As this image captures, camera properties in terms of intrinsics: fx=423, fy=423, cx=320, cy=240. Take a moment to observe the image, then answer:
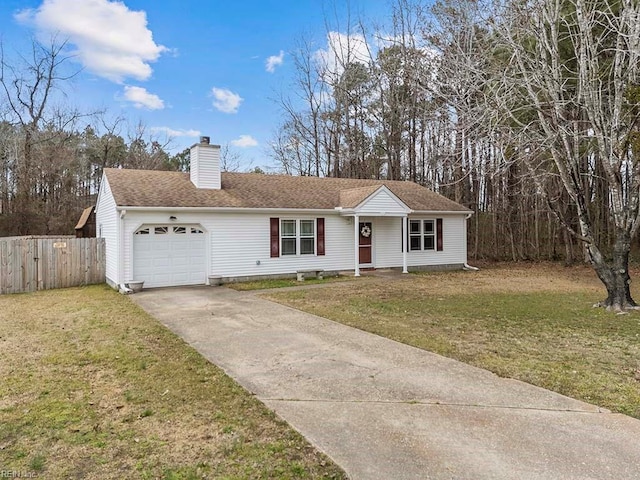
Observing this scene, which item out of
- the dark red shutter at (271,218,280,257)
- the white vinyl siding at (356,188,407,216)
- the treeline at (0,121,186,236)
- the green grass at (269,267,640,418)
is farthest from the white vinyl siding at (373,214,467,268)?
the treeline at (0,121,186,236)

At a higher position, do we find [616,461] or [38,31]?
[38,31]

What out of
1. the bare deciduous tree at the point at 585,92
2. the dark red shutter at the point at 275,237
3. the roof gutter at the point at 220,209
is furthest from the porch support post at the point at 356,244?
the bare deciduous tree at the point at 585,92

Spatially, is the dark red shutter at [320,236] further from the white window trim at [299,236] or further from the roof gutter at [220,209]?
the roof gutter at [220,209]

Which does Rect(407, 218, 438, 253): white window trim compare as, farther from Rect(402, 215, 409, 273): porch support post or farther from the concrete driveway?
the concrete driveway

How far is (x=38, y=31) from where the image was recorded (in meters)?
22.4

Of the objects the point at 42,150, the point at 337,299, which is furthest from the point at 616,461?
the point at 42,150

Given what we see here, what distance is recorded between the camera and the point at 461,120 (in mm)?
9078

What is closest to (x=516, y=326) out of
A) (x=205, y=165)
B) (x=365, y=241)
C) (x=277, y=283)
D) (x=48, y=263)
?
(x=277, y=283)

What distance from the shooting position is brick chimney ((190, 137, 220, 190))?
558 inches

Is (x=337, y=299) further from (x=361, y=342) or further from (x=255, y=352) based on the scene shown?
(x=255, y=352)

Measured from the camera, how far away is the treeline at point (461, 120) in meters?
8.39

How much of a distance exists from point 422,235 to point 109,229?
11386 millimetres

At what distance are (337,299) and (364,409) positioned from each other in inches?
250

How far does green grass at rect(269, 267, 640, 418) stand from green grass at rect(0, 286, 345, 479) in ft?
9.45
